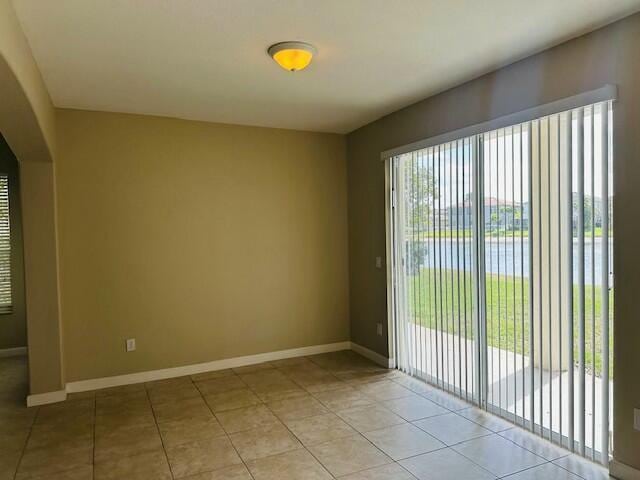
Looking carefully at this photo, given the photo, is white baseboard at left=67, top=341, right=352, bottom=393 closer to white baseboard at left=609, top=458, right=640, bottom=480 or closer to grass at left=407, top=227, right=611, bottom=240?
grass at left=407, top=227, right=611, bottom=240

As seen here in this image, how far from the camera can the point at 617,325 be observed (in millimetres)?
2465

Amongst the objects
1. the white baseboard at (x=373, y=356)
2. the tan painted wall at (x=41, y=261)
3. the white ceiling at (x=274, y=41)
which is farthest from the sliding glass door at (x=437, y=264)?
the tan painted wall at (x=41, y=261)

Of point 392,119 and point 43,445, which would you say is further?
point 392,119

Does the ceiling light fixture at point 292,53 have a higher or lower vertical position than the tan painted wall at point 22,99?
higher

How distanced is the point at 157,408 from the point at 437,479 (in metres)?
2.27

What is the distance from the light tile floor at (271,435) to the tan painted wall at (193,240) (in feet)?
1.64

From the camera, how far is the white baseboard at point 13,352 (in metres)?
5.20

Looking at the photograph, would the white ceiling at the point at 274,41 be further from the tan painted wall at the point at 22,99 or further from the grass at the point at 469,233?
the grass at the point at 469,233

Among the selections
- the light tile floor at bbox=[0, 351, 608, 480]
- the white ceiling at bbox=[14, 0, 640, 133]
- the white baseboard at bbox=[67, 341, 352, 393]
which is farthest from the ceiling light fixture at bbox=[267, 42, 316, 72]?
the white baseboard at bbox=[67, 341, 352, 393]

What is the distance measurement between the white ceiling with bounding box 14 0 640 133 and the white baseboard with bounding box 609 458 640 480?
2.44m

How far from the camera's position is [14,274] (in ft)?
17.3

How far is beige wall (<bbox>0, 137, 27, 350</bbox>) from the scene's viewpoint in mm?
5203

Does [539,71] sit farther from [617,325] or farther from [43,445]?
[43,445]

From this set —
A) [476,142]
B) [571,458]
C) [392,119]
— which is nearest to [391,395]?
[571,458]
